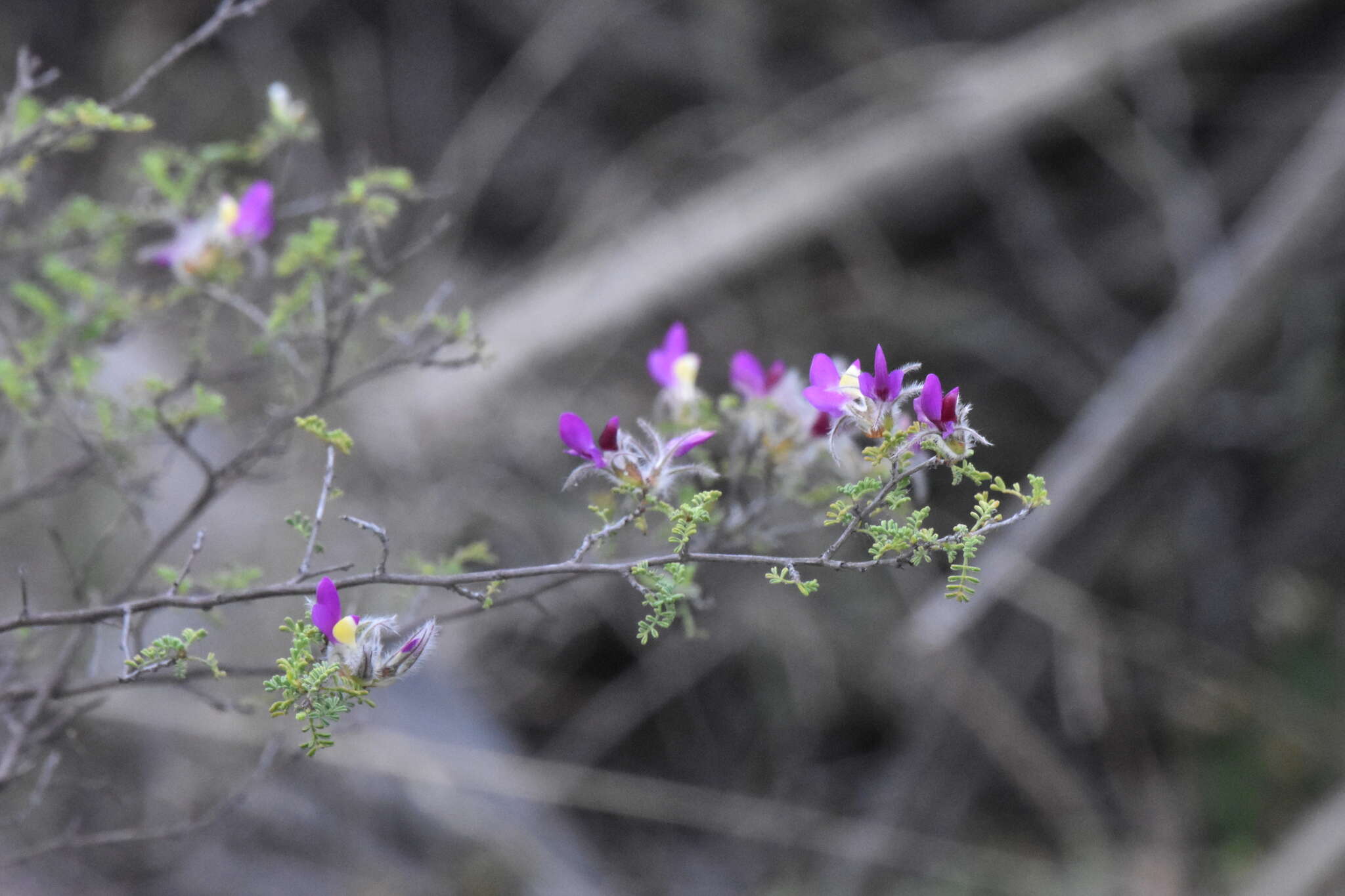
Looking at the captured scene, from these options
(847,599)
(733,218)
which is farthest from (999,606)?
(733,218)

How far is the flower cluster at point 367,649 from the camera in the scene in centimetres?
80

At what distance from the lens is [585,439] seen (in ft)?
3.02

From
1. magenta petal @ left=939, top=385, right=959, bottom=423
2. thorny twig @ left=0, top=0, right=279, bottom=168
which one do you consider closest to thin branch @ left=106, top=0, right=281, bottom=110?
thorny twig @ left=0, top=0, right=279, bottom=168

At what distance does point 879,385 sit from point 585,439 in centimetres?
27

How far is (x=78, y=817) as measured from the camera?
1.23 metres

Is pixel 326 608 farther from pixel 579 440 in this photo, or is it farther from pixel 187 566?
pixel 579 440

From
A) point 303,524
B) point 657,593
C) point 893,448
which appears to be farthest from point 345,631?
point 893,448

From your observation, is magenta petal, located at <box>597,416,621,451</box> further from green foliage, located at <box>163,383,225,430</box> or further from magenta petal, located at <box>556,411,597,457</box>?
green foliage, located at <box>163,383,225,430</box>

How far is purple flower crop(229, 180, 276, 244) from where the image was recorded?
4.13ft

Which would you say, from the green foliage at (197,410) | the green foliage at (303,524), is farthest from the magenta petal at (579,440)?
the green foliage at (197,410)

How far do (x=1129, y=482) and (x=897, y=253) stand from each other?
113cm

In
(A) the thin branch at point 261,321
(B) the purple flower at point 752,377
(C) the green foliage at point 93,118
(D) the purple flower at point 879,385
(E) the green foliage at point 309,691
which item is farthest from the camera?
(A) the thin branch at point 261,321

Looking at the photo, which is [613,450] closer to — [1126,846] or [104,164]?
[1126,846]

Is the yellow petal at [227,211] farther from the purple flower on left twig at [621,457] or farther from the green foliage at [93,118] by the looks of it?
the purple flower on left twig at [621,457]
